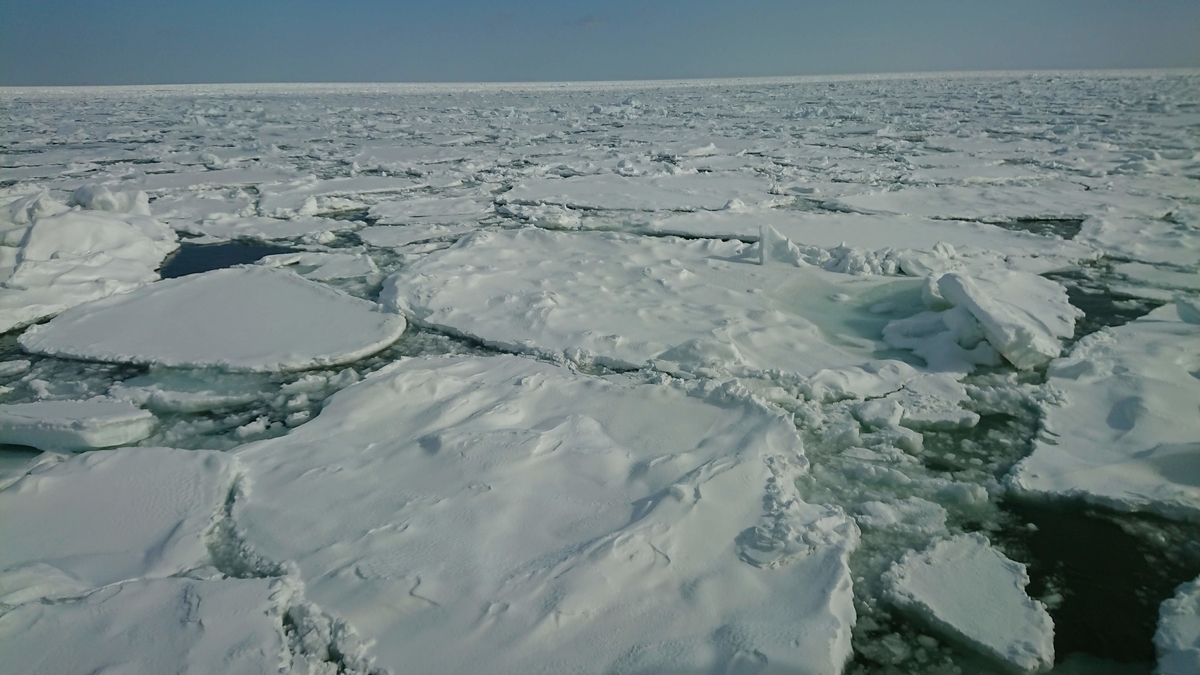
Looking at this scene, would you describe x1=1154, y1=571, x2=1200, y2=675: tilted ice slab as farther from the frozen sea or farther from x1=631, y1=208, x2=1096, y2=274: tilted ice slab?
x1=631, y1=208, x2=1096, y2=274: tilted ice slab

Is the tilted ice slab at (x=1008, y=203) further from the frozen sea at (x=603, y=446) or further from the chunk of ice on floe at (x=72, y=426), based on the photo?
the chunk of ice on floe at (x=72, y=426)

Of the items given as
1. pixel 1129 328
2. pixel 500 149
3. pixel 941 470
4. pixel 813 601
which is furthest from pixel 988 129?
pixel 813 601

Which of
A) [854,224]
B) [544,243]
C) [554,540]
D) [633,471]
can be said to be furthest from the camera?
[854,224]

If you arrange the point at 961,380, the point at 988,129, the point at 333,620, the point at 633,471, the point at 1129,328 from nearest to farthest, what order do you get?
the point at 333,620 → the point at 633,471 → the point at 961,380 → the point at 1129,328 → the point at 988,129

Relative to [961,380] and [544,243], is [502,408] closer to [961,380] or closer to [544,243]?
[961,380]

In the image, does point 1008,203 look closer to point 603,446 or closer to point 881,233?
point 881,233

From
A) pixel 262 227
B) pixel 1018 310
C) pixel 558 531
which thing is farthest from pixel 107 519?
pixel 262 227
